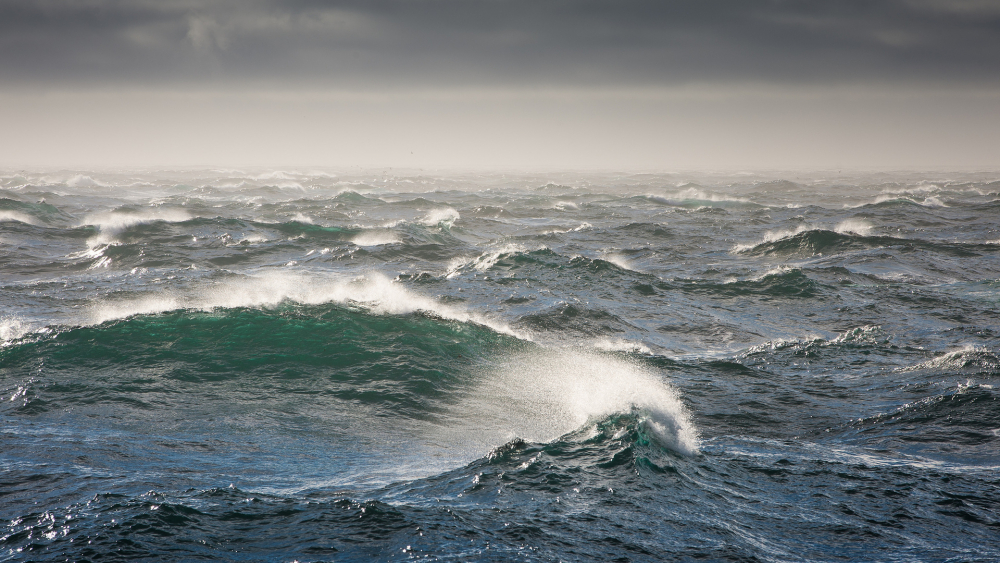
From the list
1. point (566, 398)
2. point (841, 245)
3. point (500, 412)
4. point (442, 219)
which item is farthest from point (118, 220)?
point (841, 245)

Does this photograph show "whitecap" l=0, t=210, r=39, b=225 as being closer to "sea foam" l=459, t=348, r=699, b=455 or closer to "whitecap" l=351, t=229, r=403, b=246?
"whitecap" l=351, t=229, r=403, b=246

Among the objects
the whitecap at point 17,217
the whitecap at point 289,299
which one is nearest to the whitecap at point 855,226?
the whitecap at point 289,299

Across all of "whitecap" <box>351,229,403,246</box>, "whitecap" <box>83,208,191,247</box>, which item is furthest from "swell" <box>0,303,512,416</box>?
"whitecap" <box>83,208,191,247</box>

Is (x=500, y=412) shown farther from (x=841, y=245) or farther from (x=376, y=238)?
(x=841, y=245)

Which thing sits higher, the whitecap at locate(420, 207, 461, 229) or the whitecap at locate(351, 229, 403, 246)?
the whitecap at locate(420, 207, 461, 229)

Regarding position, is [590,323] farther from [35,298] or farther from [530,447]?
[35,298]

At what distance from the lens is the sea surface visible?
5086mm

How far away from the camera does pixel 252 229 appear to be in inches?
1219

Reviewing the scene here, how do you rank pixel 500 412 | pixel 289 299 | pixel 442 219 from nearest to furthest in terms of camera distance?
pixel 500 412 → pixel 289 299 → pixel 442 219

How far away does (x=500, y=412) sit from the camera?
8.88 m

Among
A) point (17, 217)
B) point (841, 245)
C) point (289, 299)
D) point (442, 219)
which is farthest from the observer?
point (442, 219)

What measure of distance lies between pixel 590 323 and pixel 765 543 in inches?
353

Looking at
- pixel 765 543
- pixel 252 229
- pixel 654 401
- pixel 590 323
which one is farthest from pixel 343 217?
pixel 765 543

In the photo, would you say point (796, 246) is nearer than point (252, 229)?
Yes
